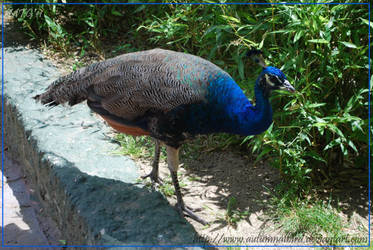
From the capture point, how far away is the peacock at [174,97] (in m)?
2.57

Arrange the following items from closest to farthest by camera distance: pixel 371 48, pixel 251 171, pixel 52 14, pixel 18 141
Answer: pixel 371 48, pixel 251 171, pixel 18 141, pixel 52 14

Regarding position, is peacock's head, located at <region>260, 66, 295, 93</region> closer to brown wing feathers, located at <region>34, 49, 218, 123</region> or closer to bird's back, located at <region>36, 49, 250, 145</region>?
bird's back, located at <region>36, 49, 250, 145</region>

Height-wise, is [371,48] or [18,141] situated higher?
[371,48]

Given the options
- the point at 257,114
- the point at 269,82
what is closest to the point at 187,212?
the point at 257,114

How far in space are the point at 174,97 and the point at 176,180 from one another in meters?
0.62

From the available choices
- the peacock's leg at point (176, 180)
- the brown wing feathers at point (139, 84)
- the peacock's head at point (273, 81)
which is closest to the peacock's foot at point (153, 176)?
the peacock's leg at point (176, 180)

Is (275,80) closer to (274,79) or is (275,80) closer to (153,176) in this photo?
(274,79)

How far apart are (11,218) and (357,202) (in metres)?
2.59

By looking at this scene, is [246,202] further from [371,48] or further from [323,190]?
[371,48]

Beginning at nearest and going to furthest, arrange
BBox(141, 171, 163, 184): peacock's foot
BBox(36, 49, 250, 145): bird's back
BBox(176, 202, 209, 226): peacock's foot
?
BBox(36, 49, 250, 145): bird's back → BBox(176, 202, 209, 226): peacock's foot → BBox(141, 171, 163, 184): peacock's foot

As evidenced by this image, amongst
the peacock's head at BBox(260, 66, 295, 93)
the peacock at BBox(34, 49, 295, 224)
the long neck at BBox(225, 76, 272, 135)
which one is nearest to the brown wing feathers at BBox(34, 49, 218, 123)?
the peacock at BBox(34, 49, 295, 224)

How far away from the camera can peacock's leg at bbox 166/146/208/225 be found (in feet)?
9.32

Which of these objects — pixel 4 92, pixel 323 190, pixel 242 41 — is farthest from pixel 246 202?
pixel 4 92

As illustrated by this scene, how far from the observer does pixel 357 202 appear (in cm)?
310
